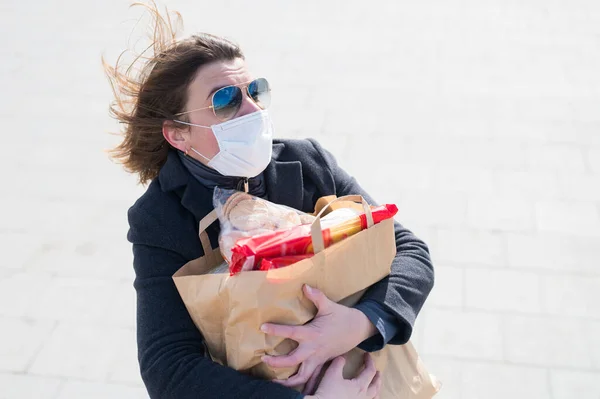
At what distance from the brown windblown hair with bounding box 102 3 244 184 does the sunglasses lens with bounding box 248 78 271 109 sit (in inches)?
3.4

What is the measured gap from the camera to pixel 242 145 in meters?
2.01

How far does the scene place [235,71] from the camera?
2.00 meters

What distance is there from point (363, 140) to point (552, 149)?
4.23 ft

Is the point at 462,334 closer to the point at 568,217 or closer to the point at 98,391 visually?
the point at 568,217

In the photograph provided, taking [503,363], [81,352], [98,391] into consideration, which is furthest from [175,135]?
[503,363]

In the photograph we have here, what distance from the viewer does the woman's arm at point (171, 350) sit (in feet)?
5.74

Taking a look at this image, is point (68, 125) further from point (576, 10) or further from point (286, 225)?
point (576, 10)

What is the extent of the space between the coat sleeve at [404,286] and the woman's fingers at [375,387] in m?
0.10

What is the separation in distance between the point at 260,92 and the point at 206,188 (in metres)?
0.30

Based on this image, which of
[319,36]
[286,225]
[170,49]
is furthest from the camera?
[319,36]

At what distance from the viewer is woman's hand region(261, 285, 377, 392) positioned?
1.72 meters

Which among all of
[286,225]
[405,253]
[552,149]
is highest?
[286,225]

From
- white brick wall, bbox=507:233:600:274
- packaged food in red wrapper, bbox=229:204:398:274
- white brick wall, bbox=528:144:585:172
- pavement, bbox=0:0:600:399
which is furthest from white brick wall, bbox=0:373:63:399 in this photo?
white brick wall, bbox=528:144:585:172

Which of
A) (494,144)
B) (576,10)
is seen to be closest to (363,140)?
(494,144)
